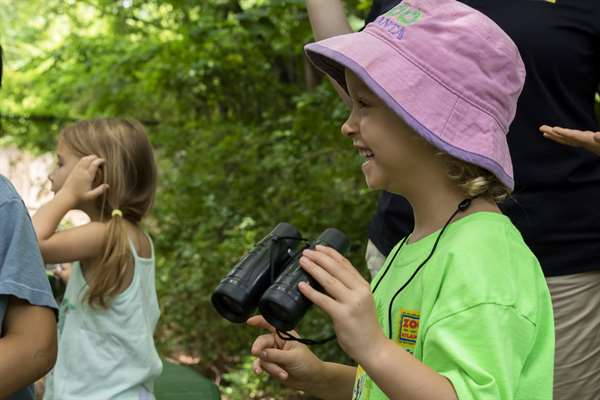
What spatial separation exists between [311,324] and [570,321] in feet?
9.89

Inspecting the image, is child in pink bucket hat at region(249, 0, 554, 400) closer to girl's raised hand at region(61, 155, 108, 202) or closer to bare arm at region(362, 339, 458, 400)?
bare arm at region(362, 339, 458, 400)

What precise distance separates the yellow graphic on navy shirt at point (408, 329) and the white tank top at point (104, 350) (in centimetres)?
161

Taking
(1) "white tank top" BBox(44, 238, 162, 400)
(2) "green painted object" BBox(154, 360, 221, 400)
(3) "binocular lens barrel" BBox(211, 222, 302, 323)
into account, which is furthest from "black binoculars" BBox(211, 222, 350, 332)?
(2) "green painted object" BBox(154, 360, 221, 400)

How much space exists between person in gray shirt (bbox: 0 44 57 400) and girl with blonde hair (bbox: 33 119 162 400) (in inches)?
42.6

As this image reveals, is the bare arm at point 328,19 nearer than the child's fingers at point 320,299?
No

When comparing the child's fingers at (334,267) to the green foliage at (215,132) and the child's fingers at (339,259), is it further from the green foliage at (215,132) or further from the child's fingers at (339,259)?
the green foliage at (215,132)

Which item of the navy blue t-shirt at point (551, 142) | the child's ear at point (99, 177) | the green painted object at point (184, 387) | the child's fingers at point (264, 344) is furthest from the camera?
the green painted object at point (184, 387)

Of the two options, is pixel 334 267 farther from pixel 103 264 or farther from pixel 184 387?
pixel 184 387

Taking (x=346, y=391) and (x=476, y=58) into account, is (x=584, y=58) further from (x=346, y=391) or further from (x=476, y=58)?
(x=346, y=391)

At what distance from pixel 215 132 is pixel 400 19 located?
5021mm

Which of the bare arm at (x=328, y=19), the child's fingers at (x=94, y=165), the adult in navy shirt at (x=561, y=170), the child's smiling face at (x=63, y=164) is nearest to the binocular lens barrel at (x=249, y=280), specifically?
the adult in navy shirt at (x=561, y=170)

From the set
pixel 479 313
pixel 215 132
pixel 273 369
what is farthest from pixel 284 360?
pixel 215 132

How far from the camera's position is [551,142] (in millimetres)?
2312

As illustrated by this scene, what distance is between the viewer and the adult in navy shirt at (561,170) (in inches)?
89.6
